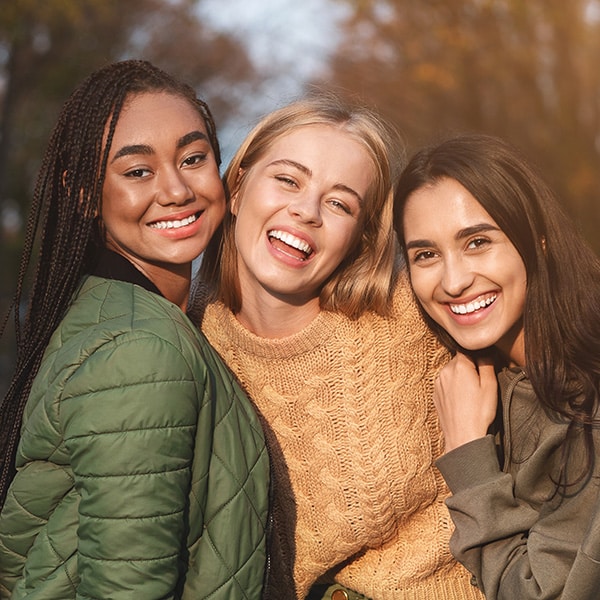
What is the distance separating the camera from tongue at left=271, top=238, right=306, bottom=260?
11.1ft

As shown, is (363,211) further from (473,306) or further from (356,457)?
(356,457)

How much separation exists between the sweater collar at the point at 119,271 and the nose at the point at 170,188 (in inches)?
10.1

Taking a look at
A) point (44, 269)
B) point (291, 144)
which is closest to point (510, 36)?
point (291, 144)

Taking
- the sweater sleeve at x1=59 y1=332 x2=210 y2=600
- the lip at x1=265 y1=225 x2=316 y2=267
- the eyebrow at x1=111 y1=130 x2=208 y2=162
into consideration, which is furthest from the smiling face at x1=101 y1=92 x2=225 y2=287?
the sweater sleeve at x1=59 y1=332 x2=210 y2=600

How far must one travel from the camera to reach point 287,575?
129 inches

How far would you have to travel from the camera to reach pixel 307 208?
333 centimetres

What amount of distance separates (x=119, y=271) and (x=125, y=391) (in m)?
0.62

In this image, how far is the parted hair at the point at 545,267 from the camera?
3.04m

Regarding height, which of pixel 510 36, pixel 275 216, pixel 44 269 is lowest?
pixel 44 269

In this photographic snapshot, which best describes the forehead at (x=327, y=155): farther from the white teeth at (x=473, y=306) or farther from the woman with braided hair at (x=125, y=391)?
the white teeth at (x=473, y=306)

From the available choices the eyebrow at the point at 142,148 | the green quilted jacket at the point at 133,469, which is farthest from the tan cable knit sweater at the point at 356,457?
the eyebrow at the point at 142,148

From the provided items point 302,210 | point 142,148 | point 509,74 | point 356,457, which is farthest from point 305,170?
point 509,74

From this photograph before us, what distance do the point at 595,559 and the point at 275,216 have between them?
1590 mm

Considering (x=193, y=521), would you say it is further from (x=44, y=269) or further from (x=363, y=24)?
(x=363, y=24)
